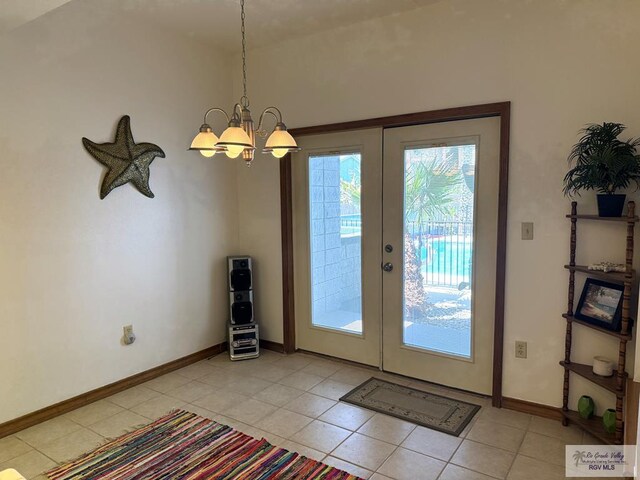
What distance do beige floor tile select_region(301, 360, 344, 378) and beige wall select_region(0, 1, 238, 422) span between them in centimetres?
102

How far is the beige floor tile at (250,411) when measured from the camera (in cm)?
289

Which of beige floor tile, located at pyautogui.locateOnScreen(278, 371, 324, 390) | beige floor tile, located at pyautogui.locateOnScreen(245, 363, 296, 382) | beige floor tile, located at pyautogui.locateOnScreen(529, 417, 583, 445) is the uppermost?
beige floor tile, located at pyautogui.locateOnScreen(245, 363, 296, 382)

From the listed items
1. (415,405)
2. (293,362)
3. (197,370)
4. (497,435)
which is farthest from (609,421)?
(197,370)

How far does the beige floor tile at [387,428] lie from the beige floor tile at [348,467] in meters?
0.33

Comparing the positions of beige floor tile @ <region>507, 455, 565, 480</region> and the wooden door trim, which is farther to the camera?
the wooden door trim

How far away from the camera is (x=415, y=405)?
9.94 ft

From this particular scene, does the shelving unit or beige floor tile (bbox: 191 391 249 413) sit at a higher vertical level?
the shelving unit

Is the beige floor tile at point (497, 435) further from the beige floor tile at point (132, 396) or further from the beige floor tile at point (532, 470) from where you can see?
the beige floor tile at point (132, 396)

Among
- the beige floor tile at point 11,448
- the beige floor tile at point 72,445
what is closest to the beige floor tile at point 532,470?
the beige floor tile at point 72,445

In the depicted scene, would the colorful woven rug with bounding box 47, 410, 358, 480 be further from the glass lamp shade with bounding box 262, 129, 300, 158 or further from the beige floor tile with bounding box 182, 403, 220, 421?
the glass lamp shade with bounding box 262, 129, 300, 158

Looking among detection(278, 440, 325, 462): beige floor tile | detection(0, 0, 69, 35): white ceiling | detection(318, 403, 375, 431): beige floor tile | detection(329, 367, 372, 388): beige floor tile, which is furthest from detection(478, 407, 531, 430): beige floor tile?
detection(0, 0, 69, 35): white ceiling

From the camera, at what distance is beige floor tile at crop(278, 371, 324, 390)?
337cm

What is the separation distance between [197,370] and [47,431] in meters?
1.20

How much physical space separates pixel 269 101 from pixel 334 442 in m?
2.90
